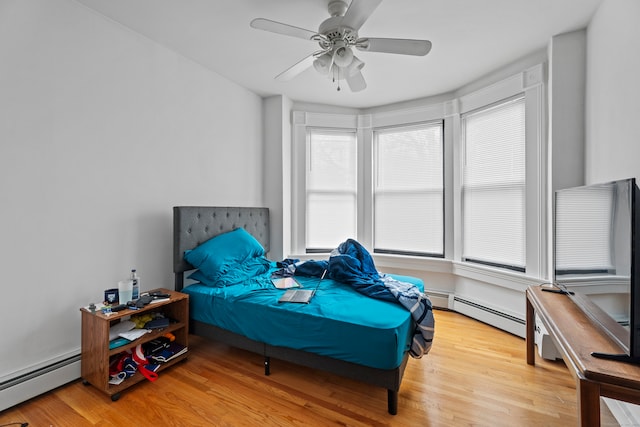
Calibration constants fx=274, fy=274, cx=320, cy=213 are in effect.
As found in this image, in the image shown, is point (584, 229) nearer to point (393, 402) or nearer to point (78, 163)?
point (393, 402)

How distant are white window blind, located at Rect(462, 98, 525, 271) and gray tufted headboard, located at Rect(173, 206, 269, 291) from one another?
8.53ft

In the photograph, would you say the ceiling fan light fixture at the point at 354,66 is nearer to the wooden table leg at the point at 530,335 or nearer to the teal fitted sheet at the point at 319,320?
the teal fitted sheet at the point at 319,320

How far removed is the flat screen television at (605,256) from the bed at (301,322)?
0.97 meters

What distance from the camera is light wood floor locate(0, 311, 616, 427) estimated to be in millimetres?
1641

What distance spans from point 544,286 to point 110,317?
127 inches

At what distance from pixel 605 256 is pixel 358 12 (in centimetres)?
193

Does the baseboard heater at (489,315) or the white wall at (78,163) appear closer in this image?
the white wall at (78,163)

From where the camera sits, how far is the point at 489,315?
118 inches

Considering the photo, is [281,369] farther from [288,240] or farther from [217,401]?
[288,240]

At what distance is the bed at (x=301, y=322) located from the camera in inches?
65.6

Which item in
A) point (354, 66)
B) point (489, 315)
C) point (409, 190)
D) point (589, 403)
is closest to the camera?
point (589, 403)

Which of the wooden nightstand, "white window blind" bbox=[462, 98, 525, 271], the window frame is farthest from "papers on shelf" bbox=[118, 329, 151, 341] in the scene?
"white window blind" bbox=[462, 98, 525, 271]

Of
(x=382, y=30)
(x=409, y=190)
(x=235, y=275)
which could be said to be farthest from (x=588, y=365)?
(x=409, y=190)

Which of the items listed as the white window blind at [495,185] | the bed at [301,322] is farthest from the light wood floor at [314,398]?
the white window blind at [495,185]
